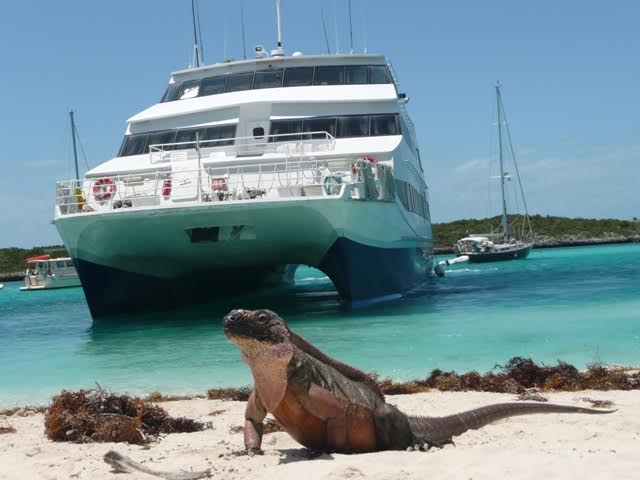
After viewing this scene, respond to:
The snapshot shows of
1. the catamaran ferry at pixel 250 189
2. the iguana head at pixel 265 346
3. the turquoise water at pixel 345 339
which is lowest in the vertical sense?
the turquoise water at pixel 345 339

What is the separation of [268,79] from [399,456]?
18.2 m

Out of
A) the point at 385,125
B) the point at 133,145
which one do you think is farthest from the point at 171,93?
the point at 385,125

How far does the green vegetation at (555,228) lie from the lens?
3770 inches

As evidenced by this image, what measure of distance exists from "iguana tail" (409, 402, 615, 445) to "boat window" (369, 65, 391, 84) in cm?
1702

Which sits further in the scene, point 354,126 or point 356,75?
point 356,75

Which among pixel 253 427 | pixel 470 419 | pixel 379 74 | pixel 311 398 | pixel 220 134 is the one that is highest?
pixel 379 74

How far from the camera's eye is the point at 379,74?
73.3ft

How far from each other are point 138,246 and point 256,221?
9.15 feet

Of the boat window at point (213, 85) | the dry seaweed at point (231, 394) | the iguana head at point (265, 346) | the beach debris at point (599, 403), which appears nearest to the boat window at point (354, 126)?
the boat window at point (213, 85)

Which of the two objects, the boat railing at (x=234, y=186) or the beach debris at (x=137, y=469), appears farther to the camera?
the boat railing at (x=234, y=186)

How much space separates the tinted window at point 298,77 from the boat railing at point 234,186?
4653 mm

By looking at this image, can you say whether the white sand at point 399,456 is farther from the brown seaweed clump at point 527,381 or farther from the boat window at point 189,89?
the boat window at point 189,89

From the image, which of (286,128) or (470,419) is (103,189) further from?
(470,419)

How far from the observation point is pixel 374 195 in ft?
56.0
